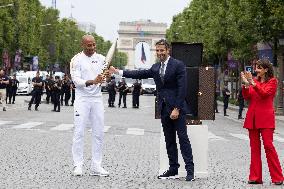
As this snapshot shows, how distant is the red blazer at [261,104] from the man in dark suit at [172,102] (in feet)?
2.83

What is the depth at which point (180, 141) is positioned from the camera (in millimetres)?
11648

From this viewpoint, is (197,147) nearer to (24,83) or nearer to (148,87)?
(24,83)

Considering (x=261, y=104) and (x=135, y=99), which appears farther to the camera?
(x=135, y=99)

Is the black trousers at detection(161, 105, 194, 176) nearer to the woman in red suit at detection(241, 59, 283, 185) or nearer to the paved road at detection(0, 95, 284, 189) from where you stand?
the paved road at detection(0, 95, 284, 189)

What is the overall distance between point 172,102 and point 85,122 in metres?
1.34

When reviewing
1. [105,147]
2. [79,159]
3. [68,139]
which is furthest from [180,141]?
[68,139]

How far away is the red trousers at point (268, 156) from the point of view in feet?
37.4

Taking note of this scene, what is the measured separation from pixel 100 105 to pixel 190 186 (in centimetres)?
191

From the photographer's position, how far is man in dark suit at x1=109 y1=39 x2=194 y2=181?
1149cm

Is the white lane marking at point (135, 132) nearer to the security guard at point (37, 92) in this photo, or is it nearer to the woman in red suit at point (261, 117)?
the woman in red suit at point (261, 117)

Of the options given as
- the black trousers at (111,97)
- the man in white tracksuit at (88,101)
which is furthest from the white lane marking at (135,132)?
the black trousers at (111,97)

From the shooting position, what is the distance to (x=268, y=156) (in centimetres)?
1156

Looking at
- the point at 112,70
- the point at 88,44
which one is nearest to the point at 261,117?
the point at 112,70

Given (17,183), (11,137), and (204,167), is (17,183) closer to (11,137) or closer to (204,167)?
(204,167)
